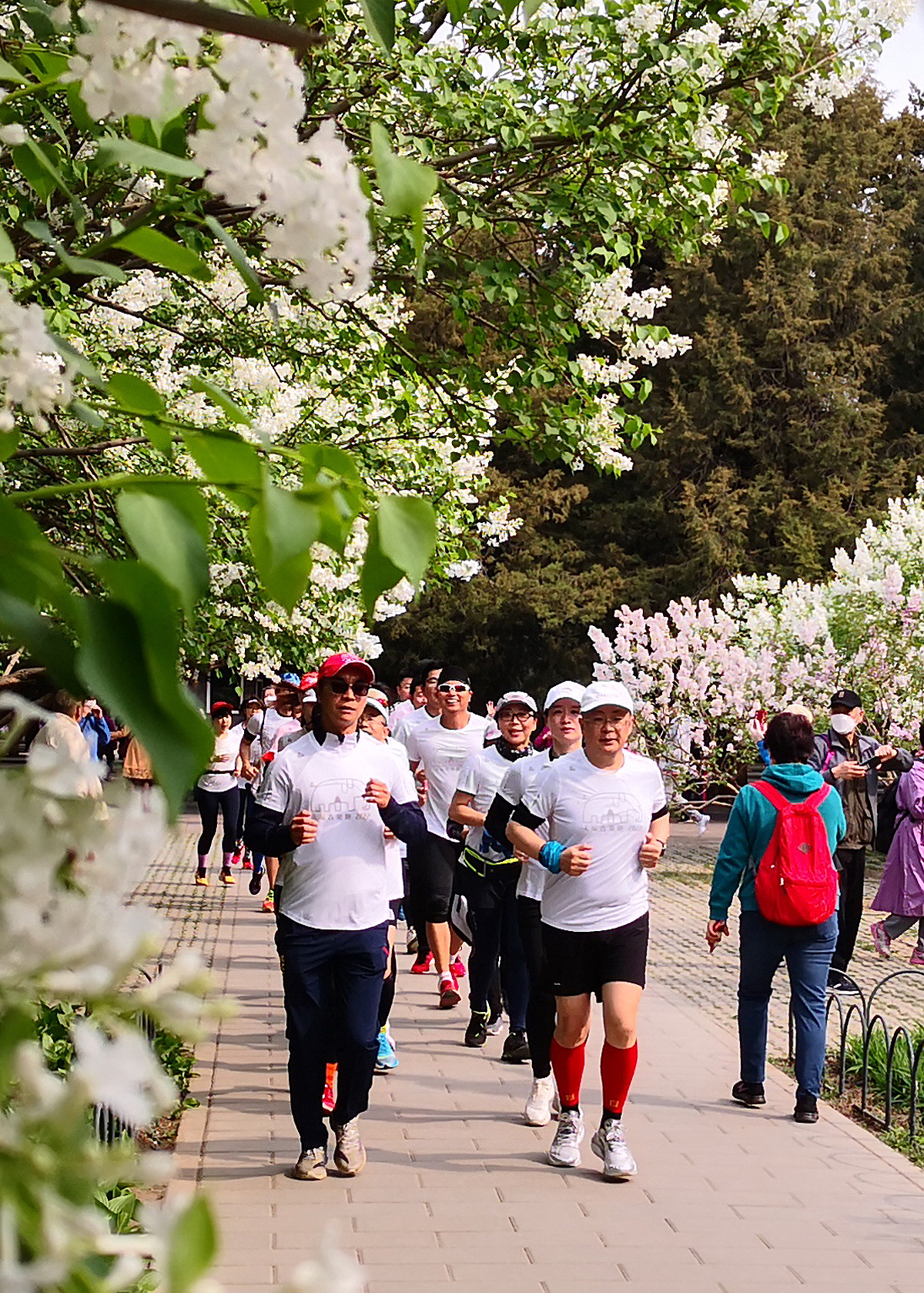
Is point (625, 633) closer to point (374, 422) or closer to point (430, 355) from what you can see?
point (374, 422)

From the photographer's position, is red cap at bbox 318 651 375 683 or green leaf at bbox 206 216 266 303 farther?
red cap at bbox 318 651 375 683

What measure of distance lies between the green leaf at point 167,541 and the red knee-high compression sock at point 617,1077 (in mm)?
6175

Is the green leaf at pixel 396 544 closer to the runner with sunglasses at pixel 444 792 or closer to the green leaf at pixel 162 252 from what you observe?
the green leaf at pixel 162 252

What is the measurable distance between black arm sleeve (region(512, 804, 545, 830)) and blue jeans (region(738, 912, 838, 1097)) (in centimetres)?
156

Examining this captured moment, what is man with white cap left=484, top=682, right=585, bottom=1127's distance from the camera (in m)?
7.98

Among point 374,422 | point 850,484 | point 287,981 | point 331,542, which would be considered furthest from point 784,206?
point 331,542

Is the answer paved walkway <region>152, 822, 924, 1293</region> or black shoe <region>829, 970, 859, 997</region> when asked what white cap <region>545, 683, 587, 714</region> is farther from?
black shoe <region>829, 970, 859, 997</region>

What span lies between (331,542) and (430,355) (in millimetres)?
7520

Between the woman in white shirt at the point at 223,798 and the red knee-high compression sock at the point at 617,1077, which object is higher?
the woman in white shirt at the point at 223,798

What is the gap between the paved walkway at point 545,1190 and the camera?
5.84 meters

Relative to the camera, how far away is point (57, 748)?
3.01 feet

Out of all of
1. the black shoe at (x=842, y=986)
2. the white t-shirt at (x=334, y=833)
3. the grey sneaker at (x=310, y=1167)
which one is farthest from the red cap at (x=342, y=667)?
the black shoe at (x=842, y=986)

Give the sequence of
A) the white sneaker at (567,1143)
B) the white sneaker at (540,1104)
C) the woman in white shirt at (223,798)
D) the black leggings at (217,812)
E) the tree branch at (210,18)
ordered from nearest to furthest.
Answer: the tree branch at (210,18) → the white sneaker at (567,1143) → the white sneaker at (540,1104) → the woman in white shirt at (223,798) → the black leggings at (217,812)

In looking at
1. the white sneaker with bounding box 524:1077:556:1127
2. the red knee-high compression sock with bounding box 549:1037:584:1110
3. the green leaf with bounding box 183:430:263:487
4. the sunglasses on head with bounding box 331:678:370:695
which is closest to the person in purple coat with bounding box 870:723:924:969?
the white sneaker with bounding box 524:1077:556:1127
